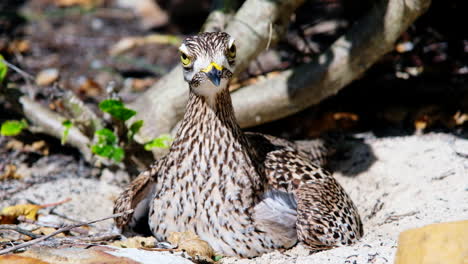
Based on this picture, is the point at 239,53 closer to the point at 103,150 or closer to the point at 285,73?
the point at 285,73

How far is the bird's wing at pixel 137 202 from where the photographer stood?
423cm

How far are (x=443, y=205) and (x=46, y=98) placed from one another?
4269 millimetres

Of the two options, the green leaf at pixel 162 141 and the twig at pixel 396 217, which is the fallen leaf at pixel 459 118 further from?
the green leaf at pixel 162 141

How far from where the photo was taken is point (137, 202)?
171 inches

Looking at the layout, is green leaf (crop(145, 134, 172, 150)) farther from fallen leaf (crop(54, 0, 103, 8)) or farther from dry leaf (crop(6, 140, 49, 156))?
fallen leaf (crop(54, 0, 103, 8))

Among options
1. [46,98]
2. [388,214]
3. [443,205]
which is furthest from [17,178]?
[443,205]

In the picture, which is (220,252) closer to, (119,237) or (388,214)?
(119,237)

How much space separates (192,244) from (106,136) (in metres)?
1.49

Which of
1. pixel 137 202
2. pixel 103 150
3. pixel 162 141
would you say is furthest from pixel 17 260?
pixel 162 141

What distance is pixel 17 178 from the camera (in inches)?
213

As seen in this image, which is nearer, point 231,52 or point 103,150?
point 231,52

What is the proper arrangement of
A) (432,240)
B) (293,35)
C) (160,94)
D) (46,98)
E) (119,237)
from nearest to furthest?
(432,240) → (119,237) → (160,94) → (46,98) → (293,35)

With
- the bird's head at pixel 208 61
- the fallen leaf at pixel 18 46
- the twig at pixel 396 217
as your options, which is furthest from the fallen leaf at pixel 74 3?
the twig at pixel 396 217

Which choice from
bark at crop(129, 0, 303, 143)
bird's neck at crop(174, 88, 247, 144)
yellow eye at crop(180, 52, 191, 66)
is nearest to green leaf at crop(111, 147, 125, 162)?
bark at crop(129, 0, 303, 143)
